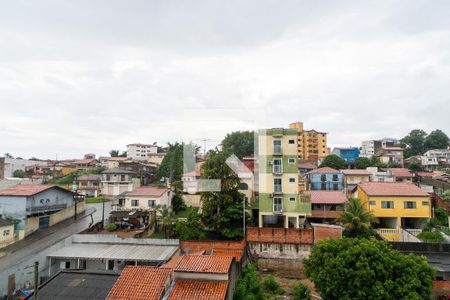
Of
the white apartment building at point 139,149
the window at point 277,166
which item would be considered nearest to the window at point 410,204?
the window at point 277,166

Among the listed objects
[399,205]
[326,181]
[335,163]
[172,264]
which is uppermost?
[335,163]

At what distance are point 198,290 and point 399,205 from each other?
17.8 meters

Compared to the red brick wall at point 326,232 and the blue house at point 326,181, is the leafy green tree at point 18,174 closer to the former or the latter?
A: the blue house at point 326,181

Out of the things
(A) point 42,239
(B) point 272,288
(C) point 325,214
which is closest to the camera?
(B) point 272,288

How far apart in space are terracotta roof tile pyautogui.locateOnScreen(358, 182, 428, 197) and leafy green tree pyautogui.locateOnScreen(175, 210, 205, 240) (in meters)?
12.5

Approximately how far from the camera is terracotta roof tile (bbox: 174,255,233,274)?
9367 millimetres

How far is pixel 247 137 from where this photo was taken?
46.6 m

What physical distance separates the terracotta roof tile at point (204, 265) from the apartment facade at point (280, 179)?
10.2 metres

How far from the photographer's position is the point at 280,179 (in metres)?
20.3

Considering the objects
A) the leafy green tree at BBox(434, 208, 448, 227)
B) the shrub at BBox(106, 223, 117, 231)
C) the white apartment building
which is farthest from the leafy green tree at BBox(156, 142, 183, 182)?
the white apartment building

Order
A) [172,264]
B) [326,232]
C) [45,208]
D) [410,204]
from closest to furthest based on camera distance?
1. [172,264]
2. [326,232]
3. [410,204]
4. [45,208]

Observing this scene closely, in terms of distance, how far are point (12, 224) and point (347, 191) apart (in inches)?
1099

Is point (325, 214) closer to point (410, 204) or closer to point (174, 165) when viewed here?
point (410, 204)

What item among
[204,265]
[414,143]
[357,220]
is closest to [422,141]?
[414,143]
